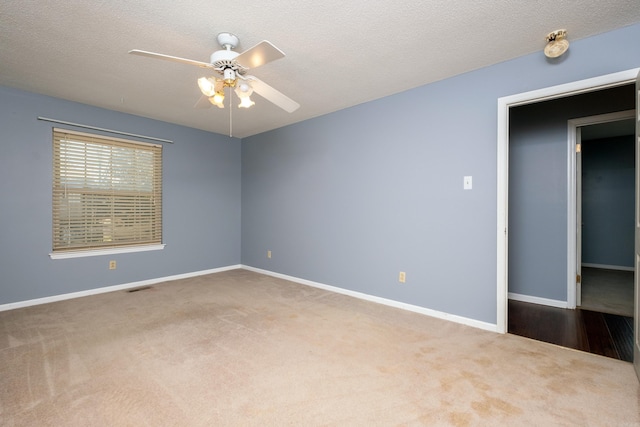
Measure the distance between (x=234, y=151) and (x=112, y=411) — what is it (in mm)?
4215

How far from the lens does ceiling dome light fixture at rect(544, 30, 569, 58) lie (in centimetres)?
204

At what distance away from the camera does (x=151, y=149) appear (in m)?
4.14

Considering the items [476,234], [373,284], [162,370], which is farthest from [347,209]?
[162,370]

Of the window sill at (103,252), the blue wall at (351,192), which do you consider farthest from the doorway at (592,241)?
the window sill at (103,252)

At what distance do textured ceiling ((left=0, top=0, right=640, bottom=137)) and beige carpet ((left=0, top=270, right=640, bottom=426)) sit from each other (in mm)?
2332

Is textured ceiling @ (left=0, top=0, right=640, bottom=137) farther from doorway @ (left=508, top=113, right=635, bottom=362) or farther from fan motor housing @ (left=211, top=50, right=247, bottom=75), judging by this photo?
doorway @ (left=508, top=113, right=635, bottom=362)

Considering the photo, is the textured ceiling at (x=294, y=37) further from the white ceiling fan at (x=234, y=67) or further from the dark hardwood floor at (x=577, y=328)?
the dark hardwood floor at (x=577, y=328)

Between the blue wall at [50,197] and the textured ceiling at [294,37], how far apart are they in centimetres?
46

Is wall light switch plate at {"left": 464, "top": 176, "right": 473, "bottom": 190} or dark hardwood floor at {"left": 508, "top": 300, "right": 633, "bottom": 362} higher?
wall light switch plate at {"left": 464, "top": 176, "right": 473, "bottom": 190}

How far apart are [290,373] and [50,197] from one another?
3485 millimetres

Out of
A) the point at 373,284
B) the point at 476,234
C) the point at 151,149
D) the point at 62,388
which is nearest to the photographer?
the point at 62,388

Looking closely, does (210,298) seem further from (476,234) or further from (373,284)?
(476,234)

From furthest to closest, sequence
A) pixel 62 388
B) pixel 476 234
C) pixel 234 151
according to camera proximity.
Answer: pixel 234 151 → pixel 476 234 → pixel 62 388

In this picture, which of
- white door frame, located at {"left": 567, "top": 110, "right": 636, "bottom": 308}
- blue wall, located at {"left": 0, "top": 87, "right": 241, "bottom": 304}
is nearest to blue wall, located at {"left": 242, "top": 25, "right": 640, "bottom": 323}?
white door frame, located at {"left": 567, "top": 110, "right": 636, "bottom": 308}
